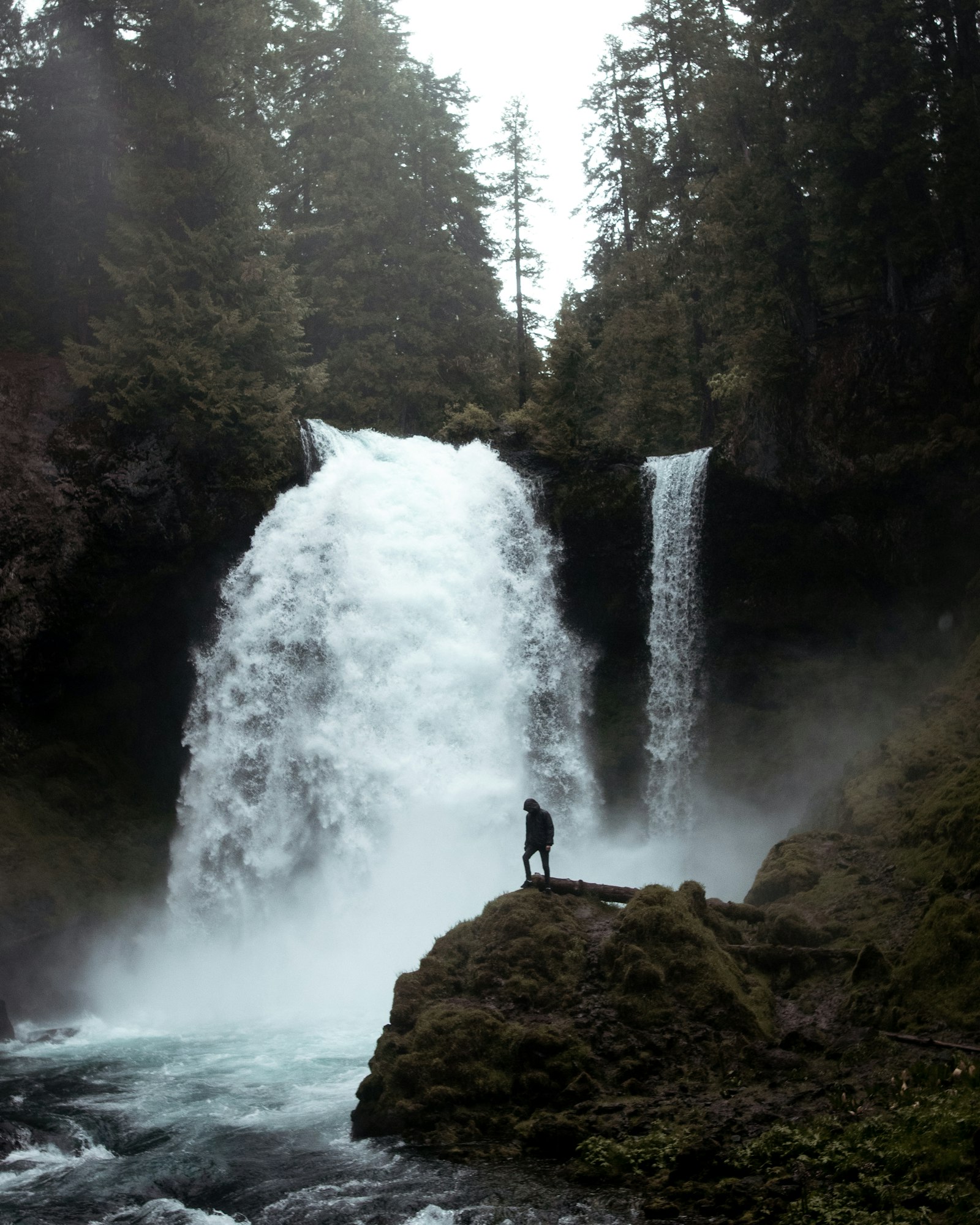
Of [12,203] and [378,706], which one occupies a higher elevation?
[12,203]

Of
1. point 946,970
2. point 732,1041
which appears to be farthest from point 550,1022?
point 946,970

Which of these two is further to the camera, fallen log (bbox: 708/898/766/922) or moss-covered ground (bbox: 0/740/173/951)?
moss-covered ground (bbox: 0/740/173/951)

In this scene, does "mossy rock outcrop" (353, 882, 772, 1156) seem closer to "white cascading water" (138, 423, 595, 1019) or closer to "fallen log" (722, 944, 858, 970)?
"fallen log" (722, 944, 858, 970)

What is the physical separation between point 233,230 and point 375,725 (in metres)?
13.9

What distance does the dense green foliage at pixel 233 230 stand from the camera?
78.6 ft

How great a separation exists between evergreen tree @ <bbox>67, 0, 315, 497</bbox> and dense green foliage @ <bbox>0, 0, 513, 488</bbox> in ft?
0.17

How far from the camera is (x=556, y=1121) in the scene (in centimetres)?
974

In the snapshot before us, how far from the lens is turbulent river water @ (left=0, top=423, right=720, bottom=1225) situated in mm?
18344

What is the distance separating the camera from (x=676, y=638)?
23.1m

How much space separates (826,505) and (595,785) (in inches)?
303

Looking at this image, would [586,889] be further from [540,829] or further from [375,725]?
Answer: [375,725]

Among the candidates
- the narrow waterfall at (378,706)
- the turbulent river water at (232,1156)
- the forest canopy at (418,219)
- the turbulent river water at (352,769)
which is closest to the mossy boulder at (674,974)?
the turbulent river water at (232,1156)

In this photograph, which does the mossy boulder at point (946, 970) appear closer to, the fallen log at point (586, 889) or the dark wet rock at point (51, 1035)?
the fallen log at point (586, 889)

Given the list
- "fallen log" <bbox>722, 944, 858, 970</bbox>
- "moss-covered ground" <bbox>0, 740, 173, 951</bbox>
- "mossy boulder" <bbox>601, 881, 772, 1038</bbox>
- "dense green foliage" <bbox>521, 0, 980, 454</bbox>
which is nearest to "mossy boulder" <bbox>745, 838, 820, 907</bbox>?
"fallen log" <bbox>722, 944, 858, 970</bbox>
